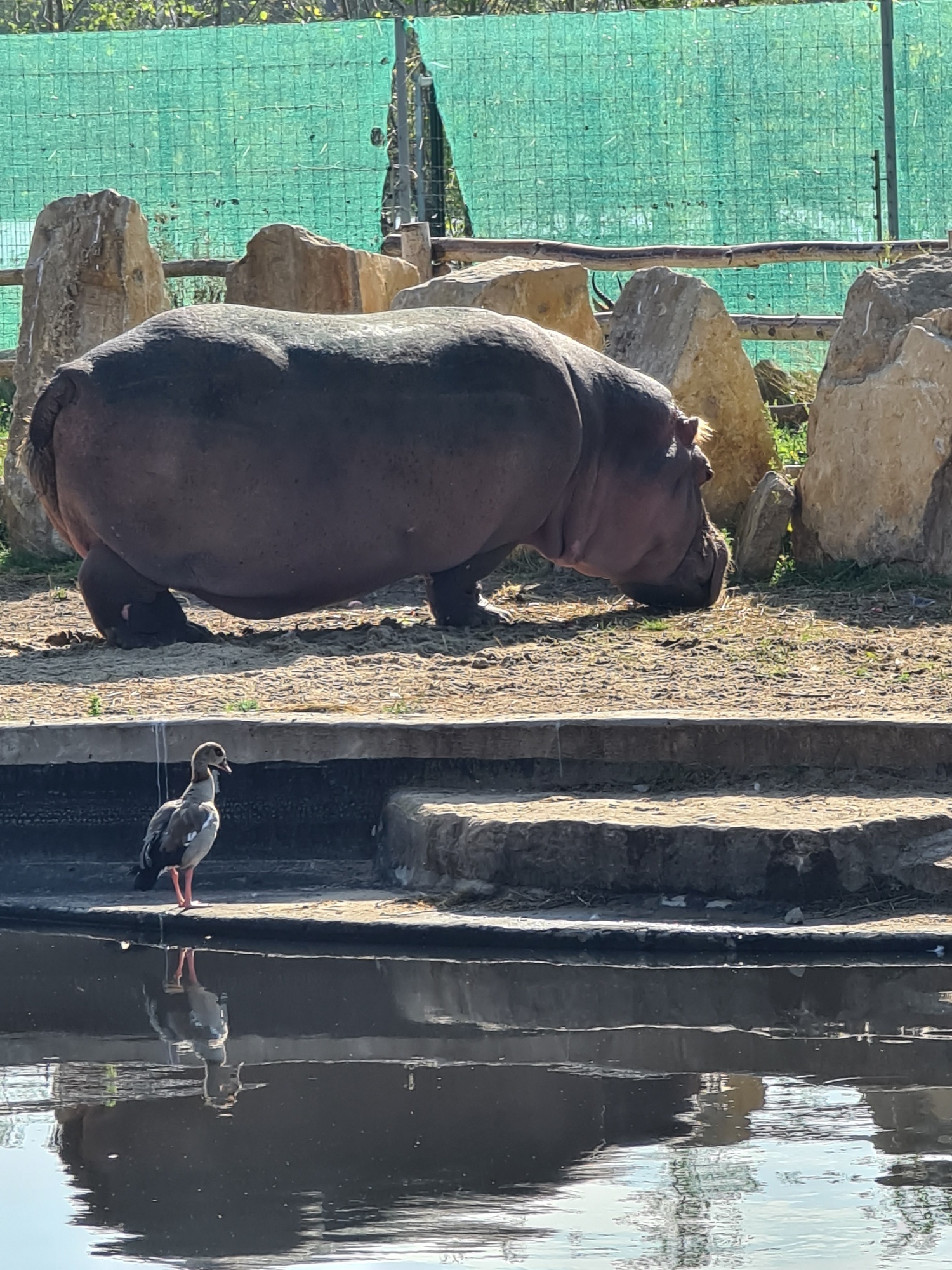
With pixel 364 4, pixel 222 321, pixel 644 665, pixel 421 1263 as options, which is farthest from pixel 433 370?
pixel 364 4

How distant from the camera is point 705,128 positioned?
11.6 meters

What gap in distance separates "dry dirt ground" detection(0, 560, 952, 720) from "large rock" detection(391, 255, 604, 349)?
1.43 metres

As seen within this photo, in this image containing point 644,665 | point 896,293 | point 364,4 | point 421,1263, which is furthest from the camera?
point 364,4

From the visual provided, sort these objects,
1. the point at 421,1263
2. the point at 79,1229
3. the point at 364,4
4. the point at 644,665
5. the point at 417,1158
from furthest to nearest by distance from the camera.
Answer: the point at 364,4 < the point at 644,665 < the point at 417,1158 < the point at 79,1229 < the point at 421,1263

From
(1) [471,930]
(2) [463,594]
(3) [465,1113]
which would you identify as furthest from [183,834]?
(2) [463,594]

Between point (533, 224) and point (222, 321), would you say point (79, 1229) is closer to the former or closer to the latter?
point (222, 321)

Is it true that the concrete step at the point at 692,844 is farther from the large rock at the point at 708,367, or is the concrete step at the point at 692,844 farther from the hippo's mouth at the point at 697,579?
the large rock at the point at 708,367

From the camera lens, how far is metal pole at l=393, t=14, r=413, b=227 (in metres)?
11.5

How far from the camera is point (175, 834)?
550 cm

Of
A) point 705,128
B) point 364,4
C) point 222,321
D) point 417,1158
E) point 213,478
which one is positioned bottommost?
point 417,1158

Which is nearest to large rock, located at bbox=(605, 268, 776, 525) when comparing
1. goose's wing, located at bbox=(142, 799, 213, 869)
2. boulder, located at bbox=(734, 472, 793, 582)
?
boulder, located at bbox=(734, 472, 793, 582)

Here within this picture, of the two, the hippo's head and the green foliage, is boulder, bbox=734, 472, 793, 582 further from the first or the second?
the green foliage

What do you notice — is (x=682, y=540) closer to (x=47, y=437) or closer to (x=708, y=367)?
(x=708, y=367)

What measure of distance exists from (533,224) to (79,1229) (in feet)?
29.8
